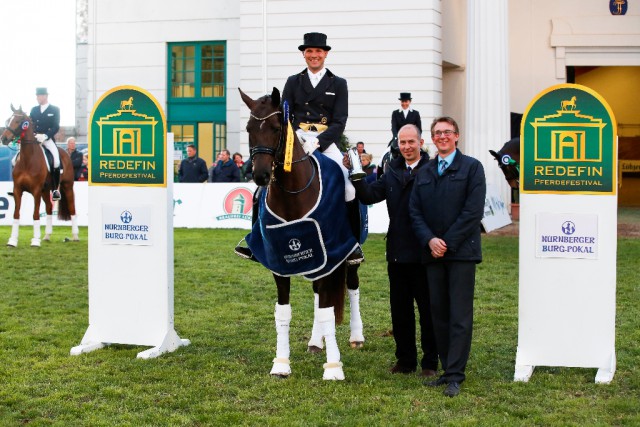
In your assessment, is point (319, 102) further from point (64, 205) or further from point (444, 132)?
point (64, 205)

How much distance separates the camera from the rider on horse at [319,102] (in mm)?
7723

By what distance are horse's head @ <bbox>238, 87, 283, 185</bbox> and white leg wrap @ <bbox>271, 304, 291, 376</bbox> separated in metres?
1.32

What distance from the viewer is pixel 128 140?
816 centimetres

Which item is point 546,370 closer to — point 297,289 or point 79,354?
point 79,354

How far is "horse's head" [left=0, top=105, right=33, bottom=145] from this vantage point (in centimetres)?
1650

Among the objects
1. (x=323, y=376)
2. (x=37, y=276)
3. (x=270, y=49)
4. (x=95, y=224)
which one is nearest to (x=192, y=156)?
(x=270, y=49)

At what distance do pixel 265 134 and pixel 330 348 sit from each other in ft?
5.69

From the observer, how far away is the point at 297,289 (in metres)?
11.8

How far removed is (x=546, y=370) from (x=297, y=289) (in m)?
4.83

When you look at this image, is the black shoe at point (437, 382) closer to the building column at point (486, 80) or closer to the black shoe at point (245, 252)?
the black shoe at point (245, 252)

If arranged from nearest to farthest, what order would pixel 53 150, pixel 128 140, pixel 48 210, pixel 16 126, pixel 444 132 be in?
pixel 444 132 → pixel 128 140 → pixel 16 126 → pixel 53 150 → pixel 48 210

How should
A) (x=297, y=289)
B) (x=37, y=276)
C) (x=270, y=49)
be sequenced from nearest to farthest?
(x=297, y=289) → (x=37, y=276) → (x=270, y=49)

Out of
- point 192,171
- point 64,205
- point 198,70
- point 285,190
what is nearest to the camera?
point 285,190

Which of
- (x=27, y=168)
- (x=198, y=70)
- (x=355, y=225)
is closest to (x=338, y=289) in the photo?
(x=355, y=225)
